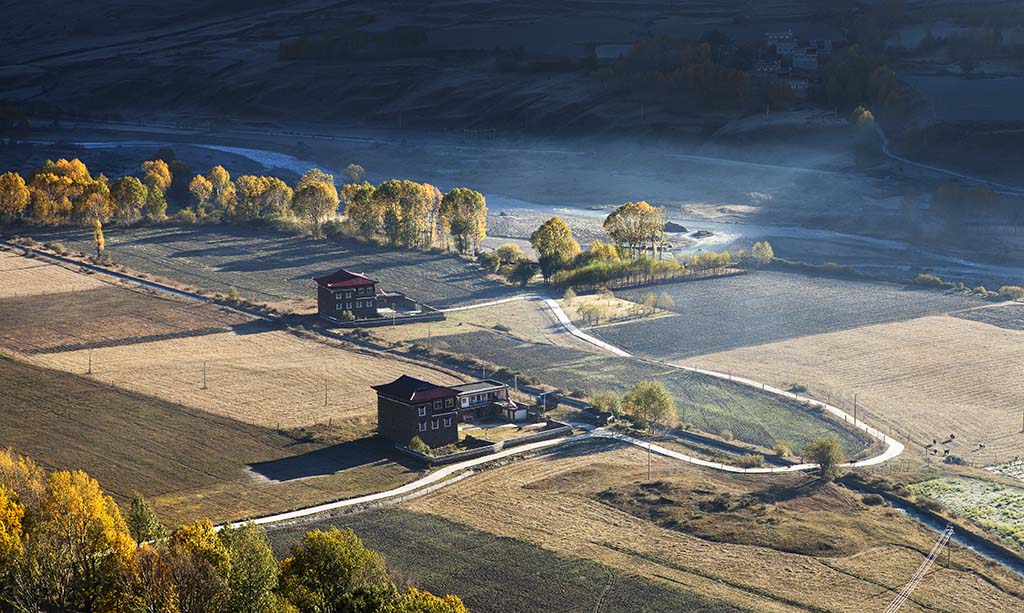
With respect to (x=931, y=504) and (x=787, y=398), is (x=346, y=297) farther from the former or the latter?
(x=931, y=504)

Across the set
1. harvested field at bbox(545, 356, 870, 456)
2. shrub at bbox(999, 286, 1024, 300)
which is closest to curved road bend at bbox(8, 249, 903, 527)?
harvested field at bbox(545, 356, 870, 456)

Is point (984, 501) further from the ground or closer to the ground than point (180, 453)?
closer to the ground

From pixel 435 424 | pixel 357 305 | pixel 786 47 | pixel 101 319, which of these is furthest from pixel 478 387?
pixel 786 47

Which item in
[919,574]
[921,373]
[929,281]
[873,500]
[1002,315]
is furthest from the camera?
[929,281]

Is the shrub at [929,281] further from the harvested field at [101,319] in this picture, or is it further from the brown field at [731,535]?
the harvested field at [101,319]

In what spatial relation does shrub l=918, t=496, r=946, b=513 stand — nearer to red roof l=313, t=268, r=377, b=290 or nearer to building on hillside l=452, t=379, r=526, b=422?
building on hillside l=452, t=379, r=526, b=422

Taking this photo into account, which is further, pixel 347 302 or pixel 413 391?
pixel 347 302

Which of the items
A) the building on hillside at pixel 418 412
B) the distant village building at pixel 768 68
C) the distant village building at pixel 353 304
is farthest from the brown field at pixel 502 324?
the distant village building at pixel 768 68
